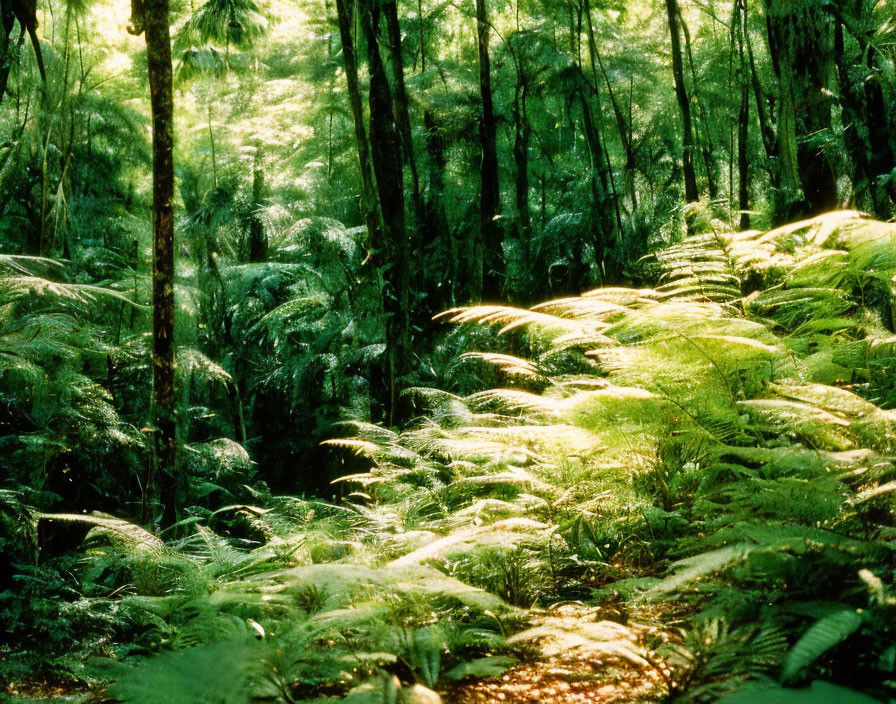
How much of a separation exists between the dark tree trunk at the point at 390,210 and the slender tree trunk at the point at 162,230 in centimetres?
213

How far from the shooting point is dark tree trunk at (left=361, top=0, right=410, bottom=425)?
6.38m

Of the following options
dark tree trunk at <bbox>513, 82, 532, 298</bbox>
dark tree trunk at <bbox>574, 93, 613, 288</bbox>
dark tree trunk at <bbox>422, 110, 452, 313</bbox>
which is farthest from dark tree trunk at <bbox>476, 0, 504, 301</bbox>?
dark tree trunk at <bbox>422, 110, 452, 313</bbox>

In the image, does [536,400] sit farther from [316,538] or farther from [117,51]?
[117,51]

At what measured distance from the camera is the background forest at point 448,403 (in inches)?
79.0

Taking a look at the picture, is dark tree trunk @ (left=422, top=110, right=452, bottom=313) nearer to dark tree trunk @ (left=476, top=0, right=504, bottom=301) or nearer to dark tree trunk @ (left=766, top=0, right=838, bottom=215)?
dark tree trunk @ (left=476, top=0, right=504, bottom=301)

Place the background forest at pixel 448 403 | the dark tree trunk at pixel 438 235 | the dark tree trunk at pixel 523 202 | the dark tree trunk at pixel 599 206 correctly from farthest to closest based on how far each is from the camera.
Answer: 1. the dark tree trunk at pixel 438 235
2. the dark tree trunk at pixel 523 202
3. the dark tree trunk at pixel 599 206
4. the background forest at pixel 448 403

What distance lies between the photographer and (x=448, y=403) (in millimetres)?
5211

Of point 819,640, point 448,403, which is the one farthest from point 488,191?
point 819,640

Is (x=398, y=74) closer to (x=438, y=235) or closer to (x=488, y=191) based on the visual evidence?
(x=488, y=191)

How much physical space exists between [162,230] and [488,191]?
4.74 m

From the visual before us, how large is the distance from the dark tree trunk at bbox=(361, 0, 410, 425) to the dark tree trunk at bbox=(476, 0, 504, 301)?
178 centimetres

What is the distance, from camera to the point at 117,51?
11938 millimetres

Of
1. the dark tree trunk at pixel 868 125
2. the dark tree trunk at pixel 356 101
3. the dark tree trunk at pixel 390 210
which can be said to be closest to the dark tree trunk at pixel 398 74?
the dark tree trunk at pixel 356 101

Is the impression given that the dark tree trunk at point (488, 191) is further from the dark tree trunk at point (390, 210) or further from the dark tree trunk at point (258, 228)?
the dark tree trunk at point (258, 228)
